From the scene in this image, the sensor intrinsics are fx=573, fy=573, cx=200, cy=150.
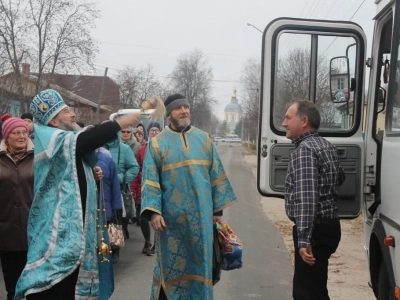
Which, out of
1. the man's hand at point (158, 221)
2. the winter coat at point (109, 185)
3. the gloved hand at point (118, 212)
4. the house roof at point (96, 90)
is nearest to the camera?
the man's hand at point (158, 221)

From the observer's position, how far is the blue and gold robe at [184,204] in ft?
14.0

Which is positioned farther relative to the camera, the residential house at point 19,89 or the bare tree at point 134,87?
the bare tree at point 134,87

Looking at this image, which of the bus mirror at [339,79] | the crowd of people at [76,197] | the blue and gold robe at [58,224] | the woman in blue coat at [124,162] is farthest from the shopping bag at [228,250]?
the woman in blue coat at [124,162]

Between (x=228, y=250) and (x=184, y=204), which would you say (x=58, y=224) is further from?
(x=228, y=250)

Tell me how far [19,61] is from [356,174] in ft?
83.1

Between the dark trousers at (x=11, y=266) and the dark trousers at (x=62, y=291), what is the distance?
4.90ft

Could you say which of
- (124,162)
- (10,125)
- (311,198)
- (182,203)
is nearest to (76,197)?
(182,203)

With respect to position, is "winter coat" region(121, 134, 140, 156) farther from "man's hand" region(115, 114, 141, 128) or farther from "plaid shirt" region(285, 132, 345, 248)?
"man's hand" region(115, 114, 141, 128)

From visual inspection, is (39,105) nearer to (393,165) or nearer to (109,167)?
(393,165)

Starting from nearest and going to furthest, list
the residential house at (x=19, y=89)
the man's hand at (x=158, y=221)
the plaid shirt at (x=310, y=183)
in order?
the plaid shirt at (x=310, y=183)
the man's hand at (x=158, y=221)
the residential house at (x=19, y=89)

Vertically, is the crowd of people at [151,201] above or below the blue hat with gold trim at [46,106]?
below

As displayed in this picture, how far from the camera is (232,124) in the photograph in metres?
148

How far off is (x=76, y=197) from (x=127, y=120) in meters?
0.55

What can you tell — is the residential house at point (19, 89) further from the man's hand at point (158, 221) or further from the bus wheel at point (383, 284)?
the bus wheel at point (383, 284)
